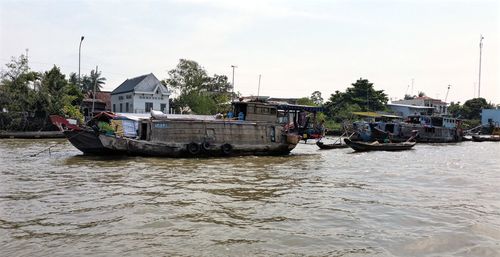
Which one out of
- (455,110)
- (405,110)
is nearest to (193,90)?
(405,110)

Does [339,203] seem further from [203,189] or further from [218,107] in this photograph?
[218,107]

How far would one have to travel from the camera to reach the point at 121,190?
9781 mm

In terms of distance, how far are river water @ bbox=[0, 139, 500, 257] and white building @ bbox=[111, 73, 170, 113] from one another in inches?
1059

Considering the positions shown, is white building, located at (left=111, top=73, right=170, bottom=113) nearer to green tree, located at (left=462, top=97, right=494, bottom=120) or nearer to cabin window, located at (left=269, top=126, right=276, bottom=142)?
cabin window, located at (left=269, top=126, right=276, bottom=142)

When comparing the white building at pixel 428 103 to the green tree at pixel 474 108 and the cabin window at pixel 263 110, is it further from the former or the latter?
the cabin window at pixel 263 110

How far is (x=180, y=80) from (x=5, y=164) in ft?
101

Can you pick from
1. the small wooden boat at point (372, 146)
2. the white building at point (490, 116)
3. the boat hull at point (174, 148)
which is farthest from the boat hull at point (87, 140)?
the white building at point (490, 116)

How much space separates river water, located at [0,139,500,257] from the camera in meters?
5.74

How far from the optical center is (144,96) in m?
40.9

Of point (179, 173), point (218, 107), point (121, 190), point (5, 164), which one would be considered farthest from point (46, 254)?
point (218, 107)

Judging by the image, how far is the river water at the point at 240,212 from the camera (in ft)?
18.8

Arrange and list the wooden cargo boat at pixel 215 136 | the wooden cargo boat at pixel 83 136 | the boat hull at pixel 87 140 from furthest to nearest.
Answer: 1. the wooden cargo boat at pixel 215 136
2. the boat hull at pixel 87 140
3. the wooden cargo boat at pixel 83 136

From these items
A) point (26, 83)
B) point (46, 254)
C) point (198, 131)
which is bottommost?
point (46, 254)

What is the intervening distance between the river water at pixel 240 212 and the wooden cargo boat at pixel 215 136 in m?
2.55
